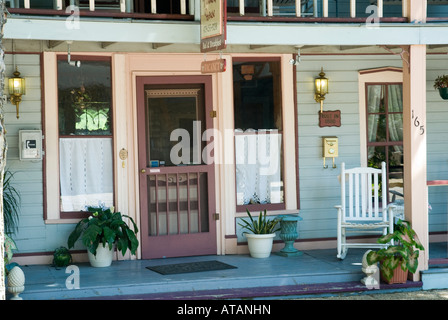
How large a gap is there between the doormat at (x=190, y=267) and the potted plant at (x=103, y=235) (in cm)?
41

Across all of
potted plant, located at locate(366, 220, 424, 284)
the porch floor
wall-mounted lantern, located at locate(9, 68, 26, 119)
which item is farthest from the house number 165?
wall-mounted lantern, located at locate(9, 68, 26, 119)

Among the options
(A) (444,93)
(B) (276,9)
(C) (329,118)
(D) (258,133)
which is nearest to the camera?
(D) (258,133)

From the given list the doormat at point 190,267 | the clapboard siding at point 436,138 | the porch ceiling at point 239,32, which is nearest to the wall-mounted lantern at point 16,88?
the porch ceiling at point 239,32

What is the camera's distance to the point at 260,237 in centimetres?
916

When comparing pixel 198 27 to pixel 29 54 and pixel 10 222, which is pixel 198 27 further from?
pixel 10 222

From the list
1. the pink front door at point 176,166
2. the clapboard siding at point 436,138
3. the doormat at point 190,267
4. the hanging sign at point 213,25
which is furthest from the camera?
the clapboard siding at point 436,138

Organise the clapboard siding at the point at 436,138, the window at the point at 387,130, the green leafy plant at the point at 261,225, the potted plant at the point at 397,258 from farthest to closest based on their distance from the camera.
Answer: the clapboard siding at the point at 436,138
the window at the point at 387,130
the green leafy plant at the point at 261,225
the potted plant at the point at 397,258

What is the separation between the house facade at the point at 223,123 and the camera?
8.38 metres

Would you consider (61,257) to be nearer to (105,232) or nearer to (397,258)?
(105,232)

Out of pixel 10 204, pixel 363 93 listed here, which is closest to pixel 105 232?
pixel 10 204

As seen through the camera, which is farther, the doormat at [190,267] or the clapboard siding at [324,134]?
the clapboard siding at [324,134]

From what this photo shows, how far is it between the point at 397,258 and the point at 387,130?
2515 mm

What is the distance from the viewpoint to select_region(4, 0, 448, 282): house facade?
8383 millimetres

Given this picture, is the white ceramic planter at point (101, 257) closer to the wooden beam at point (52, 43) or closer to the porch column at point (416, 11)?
the wooden beam at point (52, 43)
